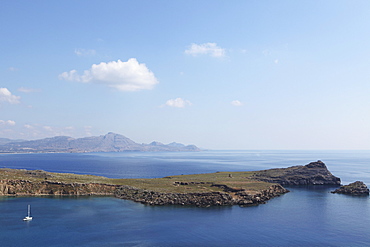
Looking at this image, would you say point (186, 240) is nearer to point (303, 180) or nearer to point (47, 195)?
point (47, 195)

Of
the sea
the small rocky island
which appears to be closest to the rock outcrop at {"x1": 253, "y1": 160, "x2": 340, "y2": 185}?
the small rocky island

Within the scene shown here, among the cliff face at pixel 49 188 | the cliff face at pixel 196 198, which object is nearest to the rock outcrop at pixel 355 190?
the cliff face at pixel 196 198

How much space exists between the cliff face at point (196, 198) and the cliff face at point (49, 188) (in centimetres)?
993

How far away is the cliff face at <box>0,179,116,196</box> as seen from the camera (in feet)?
364

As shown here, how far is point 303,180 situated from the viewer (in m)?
169

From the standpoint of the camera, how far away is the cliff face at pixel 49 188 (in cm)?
11100

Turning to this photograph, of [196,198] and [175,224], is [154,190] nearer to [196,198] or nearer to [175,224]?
[196,198]

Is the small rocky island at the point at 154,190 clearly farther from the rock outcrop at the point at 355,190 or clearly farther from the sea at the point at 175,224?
the rock outcrop at the point at 355,190

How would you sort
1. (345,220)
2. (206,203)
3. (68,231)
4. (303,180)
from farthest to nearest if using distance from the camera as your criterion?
(303,180) → (206,203) → (345,220) → (68,231)

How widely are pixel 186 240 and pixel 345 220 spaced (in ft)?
182

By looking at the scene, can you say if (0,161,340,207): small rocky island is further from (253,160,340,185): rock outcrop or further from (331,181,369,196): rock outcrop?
(253,160,340,185): rock outcrop

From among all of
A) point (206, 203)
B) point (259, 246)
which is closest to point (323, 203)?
point (206, 203)

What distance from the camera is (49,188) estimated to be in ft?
380

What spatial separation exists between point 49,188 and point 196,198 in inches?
2533
